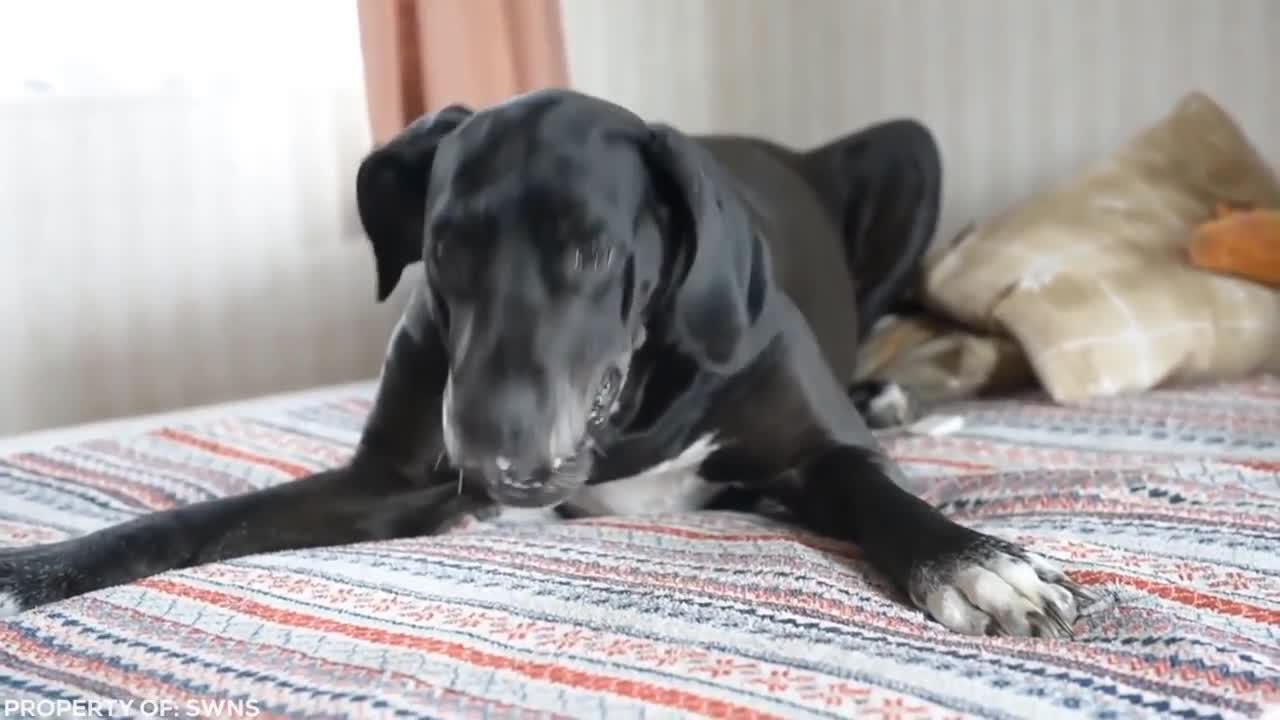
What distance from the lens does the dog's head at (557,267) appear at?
3.10ft

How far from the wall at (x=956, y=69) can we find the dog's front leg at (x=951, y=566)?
1.41 metres

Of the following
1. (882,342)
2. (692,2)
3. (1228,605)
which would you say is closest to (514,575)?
(1228,605)

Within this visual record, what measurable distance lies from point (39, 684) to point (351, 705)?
0.23 m

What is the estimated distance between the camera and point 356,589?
0.99 metres

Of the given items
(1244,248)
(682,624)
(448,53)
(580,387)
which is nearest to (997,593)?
(682,624)

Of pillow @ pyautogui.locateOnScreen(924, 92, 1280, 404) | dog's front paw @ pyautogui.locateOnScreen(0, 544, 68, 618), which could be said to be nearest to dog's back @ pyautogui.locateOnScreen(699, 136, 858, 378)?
pillow @ pyautogui.locateOnScreen(924, 92, 1280, 404)

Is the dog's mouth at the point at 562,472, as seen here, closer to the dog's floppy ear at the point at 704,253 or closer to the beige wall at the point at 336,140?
the dog's floppy ear at the point at 704,253

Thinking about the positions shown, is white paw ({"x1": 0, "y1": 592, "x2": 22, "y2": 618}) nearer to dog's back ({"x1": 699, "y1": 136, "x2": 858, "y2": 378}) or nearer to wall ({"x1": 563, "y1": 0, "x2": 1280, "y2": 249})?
dog's back ({"x1": 699, "y1": 136, "x2": 858, "y2": 378})

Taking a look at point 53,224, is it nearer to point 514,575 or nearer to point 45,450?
point 45,450

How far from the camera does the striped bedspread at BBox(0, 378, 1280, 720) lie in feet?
2.54

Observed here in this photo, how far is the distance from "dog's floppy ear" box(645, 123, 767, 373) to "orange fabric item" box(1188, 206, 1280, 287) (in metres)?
0.95

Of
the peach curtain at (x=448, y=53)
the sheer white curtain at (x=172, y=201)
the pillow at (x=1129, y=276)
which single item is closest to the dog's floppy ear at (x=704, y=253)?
the pillow at (x=1129, y=276)

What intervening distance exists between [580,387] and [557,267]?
0.09 m

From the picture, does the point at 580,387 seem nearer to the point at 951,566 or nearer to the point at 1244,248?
the point at 951,566
